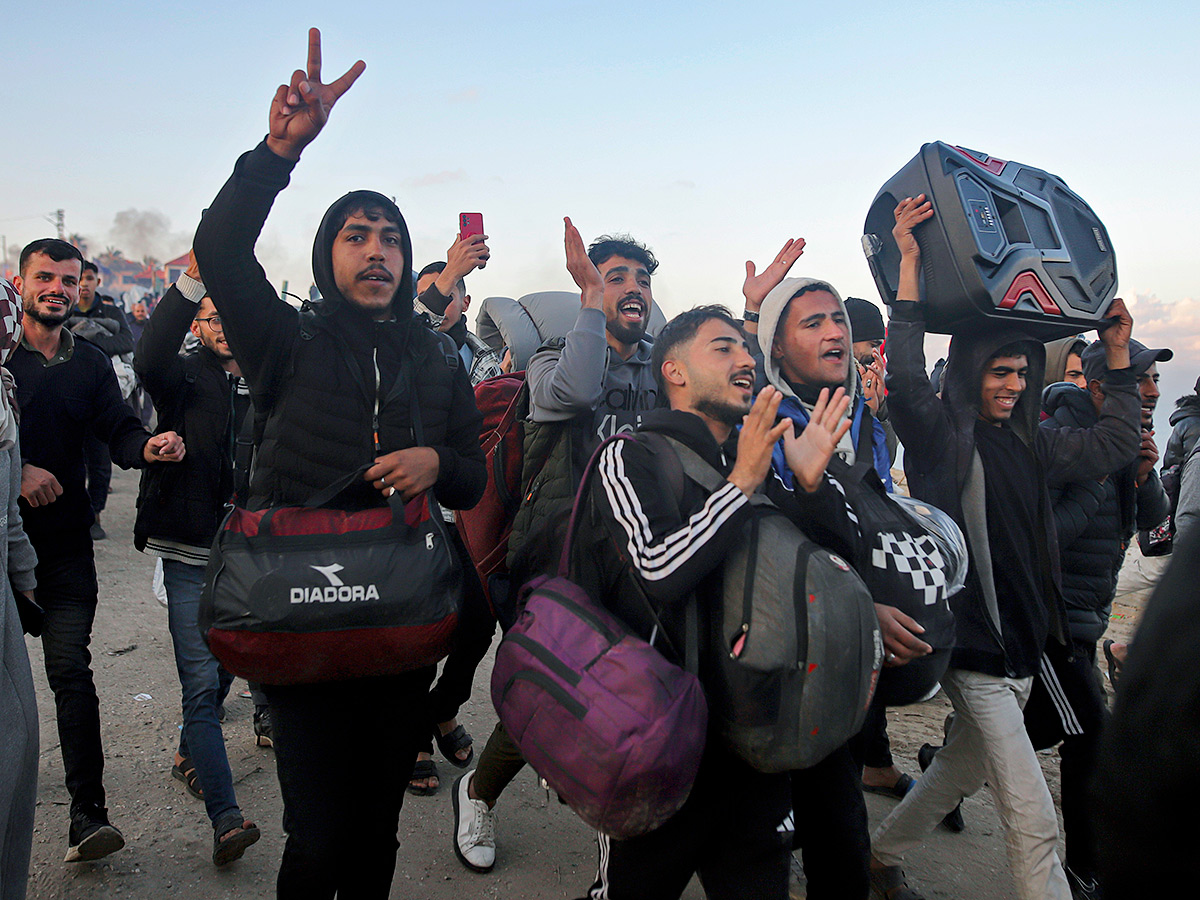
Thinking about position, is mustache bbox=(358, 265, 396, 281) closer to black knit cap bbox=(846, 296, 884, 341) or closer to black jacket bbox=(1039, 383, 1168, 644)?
black jacket bbox=(1039, 383, 1168, 644)

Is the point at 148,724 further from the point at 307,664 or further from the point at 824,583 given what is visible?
the point at 824,583

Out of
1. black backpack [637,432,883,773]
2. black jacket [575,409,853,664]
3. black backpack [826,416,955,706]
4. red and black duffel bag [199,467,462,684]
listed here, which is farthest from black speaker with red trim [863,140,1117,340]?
red and black duffel bag [199,467,462,684]

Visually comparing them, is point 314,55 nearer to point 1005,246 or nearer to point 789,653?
point 789,653

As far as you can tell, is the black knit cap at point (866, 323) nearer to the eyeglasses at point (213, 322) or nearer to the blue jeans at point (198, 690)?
the eyeglasses at point (213, 322)

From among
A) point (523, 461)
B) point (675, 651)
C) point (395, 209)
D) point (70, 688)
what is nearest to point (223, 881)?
point (70, 688)

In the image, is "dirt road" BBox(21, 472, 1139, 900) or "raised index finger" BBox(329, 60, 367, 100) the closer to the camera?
"raised index finger" BBox(329, 60, 367, 100)

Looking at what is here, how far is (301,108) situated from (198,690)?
2.29 meters

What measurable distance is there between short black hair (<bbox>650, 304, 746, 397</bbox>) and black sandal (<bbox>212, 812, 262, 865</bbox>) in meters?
2.26

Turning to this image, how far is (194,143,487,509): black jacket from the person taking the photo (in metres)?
2.11

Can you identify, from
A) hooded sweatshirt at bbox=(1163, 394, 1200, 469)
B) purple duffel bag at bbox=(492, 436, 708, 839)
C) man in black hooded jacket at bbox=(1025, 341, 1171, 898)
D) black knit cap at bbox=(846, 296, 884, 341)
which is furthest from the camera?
black knit cap at bbox=(846, 296, 884, 341)

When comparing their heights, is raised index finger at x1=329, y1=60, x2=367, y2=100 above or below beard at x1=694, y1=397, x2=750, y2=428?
above

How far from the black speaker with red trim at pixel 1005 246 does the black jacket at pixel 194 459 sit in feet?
9.25

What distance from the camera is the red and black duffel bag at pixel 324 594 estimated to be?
1994 mm

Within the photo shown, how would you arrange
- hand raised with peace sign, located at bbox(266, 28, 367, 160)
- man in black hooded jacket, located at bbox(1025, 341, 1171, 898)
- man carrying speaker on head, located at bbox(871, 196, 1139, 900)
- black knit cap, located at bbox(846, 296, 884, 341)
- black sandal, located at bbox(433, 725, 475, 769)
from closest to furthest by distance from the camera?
hand raised with peace sign, located at bbox(266, 28, 367, 160) < man carrying speaker on head, located at bbox(871, 196, 1139, 900) < man in black hooded jacket, located at bbox(1025, 341, 1171, 898) < black sandal, located at bbox(433, 725, 475, 769) < black knit cap, located at bbox(846, 296, 884, 341)
